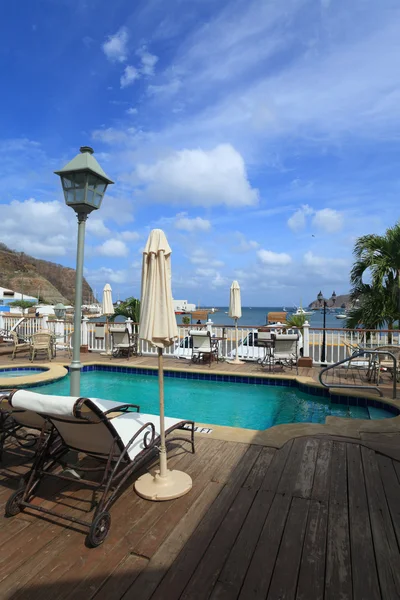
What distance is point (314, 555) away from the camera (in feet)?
6.30

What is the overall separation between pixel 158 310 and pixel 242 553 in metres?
1.56

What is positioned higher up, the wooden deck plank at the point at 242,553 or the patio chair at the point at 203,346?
the patio chair at the point at 203,346

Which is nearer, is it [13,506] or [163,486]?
[13,506]

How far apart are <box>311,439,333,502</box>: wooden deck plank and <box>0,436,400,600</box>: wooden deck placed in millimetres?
10

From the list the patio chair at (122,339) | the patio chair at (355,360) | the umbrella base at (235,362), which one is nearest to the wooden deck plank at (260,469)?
the patio chair at (355,360)

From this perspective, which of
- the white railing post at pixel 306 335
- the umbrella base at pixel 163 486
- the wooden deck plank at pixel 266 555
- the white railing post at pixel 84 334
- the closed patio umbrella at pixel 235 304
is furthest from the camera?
the white railing post at pixel 84 334

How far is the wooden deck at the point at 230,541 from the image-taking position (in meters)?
1.70

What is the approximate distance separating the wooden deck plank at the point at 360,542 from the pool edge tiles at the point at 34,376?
6.19m

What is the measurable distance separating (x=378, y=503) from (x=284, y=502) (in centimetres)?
65

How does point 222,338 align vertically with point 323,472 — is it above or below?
above

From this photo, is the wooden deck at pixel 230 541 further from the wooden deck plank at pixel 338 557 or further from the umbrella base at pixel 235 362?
the umbrella base at pixel 235 362

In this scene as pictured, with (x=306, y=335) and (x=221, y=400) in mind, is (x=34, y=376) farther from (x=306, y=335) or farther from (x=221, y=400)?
(x=306, y=335)

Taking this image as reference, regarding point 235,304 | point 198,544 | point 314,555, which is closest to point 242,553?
point 198,544

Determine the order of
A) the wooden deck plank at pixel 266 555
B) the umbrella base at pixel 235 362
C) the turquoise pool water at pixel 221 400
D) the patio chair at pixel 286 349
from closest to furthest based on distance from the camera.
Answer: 1. the wooden deck plank at pixel 266 555
2. the turquoise pool water at pixel 221 400
3. the patio chair at pixel 286 349
4. the umbrella base at pixel 235 362
